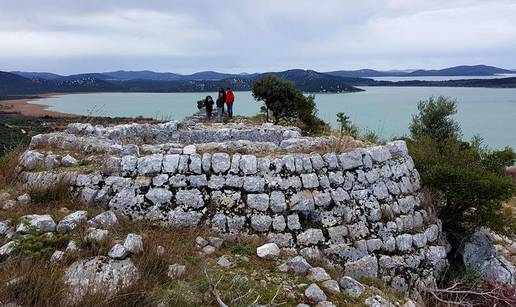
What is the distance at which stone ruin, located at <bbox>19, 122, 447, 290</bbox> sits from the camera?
696cm

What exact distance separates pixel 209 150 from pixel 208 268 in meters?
2.71

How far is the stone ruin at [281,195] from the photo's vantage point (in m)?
6.96

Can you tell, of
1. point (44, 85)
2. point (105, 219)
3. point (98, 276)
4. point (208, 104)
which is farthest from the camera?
point (44, 85)

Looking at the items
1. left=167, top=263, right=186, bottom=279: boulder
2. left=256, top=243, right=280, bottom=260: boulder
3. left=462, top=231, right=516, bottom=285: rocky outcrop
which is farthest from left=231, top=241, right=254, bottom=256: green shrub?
left=462, top=231, right=516, bottom=285: rocky outcrop

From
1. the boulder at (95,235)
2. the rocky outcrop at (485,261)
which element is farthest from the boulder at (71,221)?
the rocky outcrop at (485,261)

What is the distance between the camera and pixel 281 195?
709cm

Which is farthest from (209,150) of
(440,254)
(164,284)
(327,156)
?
(440,254)

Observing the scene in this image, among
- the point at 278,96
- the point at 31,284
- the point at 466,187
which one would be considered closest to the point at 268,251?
the point at 31,284

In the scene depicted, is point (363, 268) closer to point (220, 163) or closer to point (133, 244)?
point (220, 163)

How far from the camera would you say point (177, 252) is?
599 centimetres

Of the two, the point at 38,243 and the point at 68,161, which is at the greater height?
the point at 68,161

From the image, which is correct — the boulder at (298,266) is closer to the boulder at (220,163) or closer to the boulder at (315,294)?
the boulder at (315,294)

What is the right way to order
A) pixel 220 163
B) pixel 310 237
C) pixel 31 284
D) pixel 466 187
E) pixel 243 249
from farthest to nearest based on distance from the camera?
1. pixel 466 187
2. pixel 220 163
3. pixel 310 237
4. pixel 243 249
5. pixel 31 284

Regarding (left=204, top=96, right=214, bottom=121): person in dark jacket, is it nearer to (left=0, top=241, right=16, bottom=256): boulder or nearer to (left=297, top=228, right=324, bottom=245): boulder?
(left=297, top=228, right=324, bottom=245): boulder
